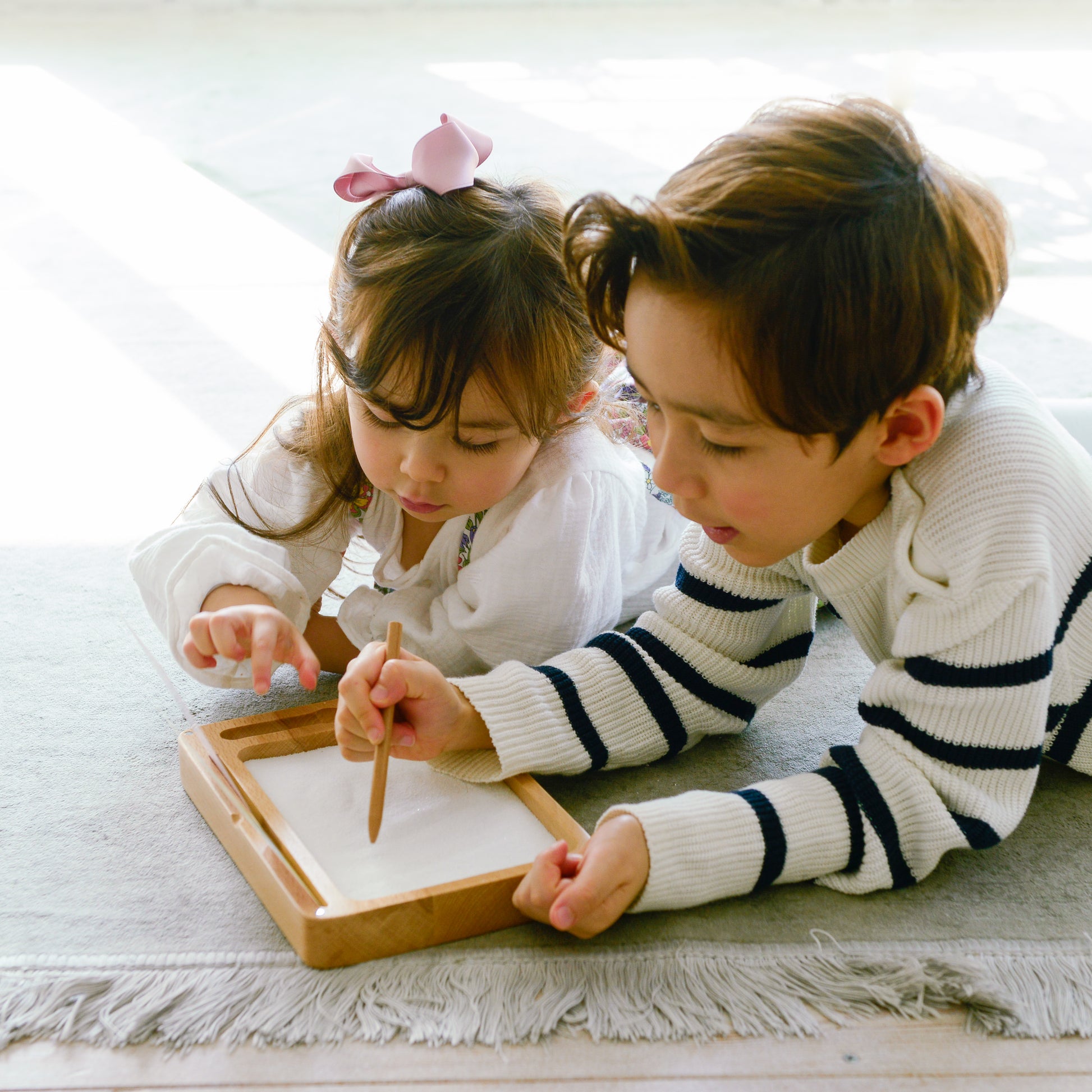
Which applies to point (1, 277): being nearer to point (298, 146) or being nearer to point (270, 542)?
point (298, 146)

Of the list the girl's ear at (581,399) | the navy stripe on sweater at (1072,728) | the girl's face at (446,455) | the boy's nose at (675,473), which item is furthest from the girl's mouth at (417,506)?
the navy stripe on sweater at (1072,728)

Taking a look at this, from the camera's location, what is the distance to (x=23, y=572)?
117 cm

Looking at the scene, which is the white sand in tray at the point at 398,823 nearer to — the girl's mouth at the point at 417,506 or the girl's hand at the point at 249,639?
the girl's hand at the point at 249,639

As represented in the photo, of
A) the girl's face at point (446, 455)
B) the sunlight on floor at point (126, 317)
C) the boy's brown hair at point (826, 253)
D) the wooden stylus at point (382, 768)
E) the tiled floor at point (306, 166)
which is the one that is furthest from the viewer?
the sunlight on floor at point (126, 317)

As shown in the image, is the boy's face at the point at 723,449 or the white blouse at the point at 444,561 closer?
the boy's face at the point at 723,449

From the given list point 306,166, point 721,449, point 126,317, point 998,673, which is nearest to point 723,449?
point 721,449


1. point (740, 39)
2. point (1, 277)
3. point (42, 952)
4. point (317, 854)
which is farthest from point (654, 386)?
point (740, 39)

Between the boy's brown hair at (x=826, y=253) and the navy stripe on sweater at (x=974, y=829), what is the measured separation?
9.8 inches

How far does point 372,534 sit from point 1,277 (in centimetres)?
130

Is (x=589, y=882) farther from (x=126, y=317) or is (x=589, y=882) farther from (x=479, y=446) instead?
(x=126, y=317)

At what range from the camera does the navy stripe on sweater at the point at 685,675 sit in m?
0.90

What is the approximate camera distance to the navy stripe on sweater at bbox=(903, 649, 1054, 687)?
739mm

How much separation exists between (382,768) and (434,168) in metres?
0.41

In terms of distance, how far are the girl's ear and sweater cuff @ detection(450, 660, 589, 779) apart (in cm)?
20
